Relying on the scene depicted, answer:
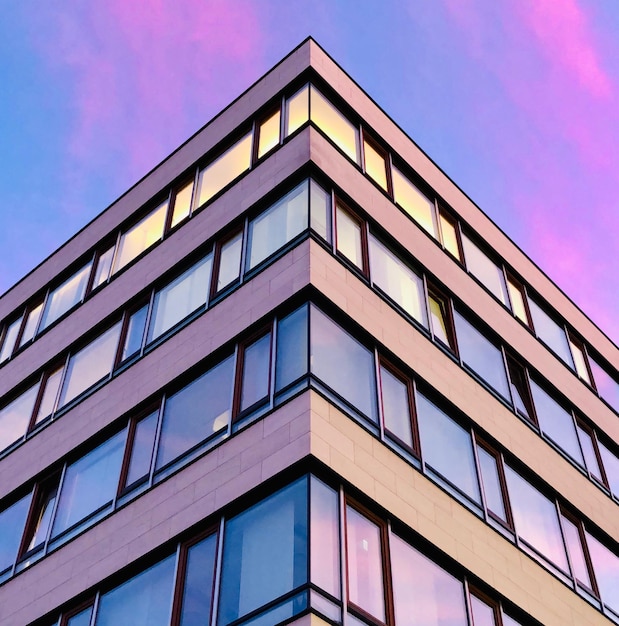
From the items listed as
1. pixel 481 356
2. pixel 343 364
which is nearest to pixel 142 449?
pixel 343 364

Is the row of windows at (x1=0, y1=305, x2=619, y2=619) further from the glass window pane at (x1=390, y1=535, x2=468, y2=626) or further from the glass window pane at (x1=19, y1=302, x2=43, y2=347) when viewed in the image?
the glass window pane at (x1=19, y1=302, x2=43, y2=347)

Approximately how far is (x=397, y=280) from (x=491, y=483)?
17.5 ft

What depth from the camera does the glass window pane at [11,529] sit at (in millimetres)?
21938

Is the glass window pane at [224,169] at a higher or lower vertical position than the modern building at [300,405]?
higher

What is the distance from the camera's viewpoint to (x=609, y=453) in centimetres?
2862

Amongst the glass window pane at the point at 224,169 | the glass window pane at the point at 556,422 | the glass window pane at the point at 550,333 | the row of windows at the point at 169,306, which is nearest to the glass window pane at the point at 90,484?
the row of windows at the point at 169,306

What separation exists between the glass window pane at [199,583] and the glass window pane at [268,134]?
37.1 feet

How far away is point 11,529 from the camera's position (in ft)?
74.3

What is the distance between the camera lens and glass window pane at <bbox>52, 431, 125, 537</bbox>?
20672 mm

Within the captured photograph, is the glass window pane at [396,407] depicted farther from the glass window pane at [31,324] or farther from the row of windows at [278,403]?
the glass window pane at [31,324]

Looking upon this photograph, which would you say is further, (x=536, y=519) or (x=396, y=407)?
(x=536, y=519)

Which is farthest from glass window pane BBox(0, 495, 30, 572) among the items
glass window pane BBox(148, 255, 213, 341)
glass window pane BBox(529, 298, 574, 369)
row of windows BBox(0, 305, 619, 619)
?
glass window pane BBox(529, 298, 574, 369)

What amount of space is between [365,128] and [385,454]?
11.2 m

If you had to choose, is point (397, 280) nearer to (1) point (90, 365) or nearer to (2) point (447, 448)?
(2) point (447, 448)
